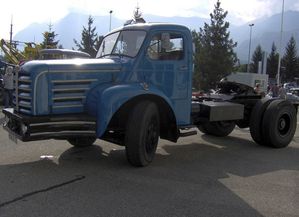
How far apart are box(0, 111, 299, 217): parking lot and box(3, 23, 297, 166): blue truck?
54 cm

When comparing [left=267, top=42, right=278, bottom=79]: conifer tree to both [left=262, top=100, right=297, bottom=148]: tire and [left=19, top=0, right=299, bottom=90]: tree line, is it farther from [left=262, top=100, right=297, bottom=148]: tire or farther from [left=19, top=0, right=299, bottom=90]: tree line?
[left=262, top=100, right=297, bottom=148]: tire

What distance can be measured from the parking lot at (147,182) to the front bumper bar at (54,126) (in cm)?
59

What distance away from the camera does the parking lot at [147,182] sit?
18.9 feet

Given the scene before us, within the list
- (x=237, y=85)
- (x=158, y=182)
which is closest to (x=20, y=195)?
(x=158, y=182)

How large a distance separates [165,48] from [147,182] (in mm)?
2671

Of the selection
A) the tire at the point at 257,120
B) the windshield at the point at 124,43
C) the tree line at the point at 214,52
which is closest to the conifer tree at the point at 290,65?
the tree line at the point at 214,52

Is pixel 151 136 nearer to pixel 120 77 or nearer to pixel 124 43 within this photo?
pixel 120 77

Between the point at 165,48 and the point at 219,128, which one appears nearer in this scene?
the point at 165,48

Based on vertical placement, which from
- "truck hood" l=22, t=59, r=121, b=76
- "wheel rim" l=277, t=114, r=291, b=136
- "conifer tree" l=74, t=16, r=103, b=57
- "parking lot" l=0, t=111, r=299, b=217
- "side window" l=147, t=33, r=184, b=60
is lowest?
"parking lot" l=0, t=111, r=299, b=217

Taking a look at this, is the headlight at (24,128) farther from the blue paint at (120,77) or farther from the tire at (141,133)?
the tire at (141,133)

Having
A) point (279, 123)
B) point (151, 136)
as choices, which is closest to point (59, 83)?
point (151, 136)

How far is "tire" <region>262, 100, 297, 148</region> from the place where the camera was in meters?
10.5

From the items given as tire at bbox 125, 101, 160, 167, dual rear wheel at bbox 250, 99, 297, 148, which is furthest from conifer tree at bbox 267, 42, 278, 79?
tire at bbox 125, 101, 160, 167

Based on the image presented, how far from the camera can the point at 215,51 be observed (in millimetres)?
40469
